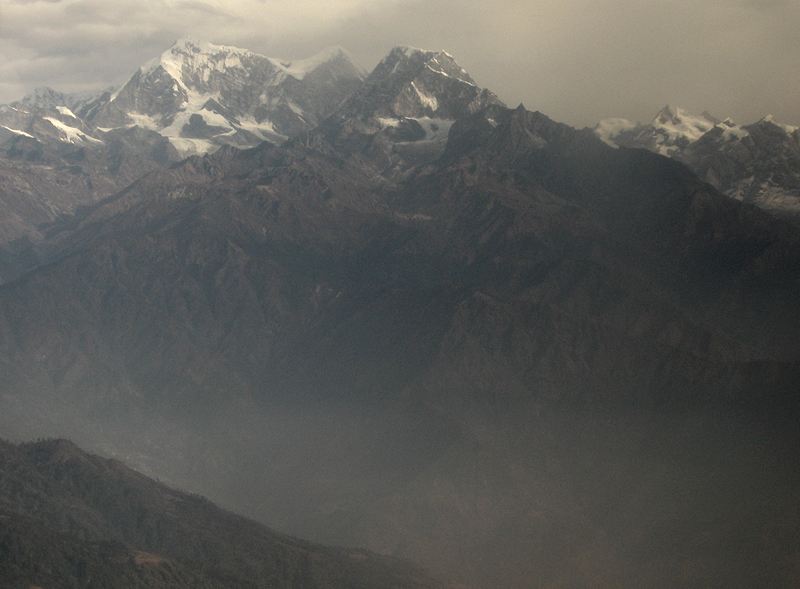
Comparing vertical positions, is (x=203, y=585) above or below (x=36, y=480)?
below

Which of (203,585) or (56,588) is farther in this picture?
(203,585)

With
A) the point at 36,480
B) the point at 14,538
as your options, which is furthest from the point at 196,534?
the point at 14,538

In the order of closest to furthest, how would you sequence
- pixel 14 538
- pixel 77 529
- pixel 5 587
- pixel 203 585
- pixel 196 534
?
1. pixel 5 587
2. pixel 14 538
3. pixel 203 585
4. pixel 77 529
5. pixel 196 534

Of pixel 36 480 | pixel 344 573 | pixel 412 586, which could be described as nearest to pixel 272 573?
pixel 344 573

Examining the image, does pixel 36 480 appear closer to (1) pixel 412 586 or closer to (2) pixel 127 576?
(2) pixel 127 576

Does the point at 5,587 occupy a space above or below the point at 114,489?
below

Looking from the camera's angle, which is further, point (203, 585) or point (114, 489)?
point (114, 489)

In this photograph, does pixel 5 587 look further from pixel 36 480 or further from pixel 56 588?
pixel 36 480

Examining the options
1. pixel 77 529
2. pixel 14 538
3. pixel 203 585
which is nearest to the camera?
pixel 14 538

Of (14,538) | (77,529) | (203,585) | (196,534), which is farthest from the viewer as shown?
(196,534)
